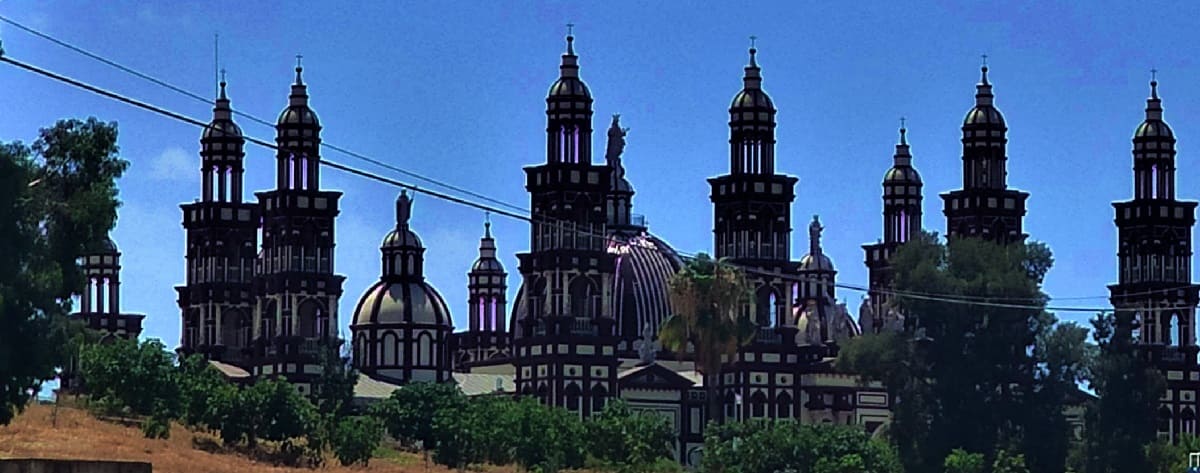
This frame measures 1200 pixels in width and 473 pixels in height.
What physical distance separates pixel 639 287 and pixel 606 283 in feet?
64.3

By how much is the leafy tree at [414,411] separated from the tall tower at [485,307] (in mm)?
45172

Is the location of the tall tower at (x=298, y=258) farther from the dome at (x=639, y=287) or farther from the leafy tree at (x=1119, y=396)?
the leafy tree at (x=1119, y=396)

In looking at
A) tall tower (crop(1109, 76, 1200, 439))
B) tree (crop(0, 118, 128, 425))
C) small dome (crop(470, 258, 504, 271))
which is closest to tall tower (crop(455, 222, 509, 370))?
Result: small dome (crop(470, 258, 504, 271))

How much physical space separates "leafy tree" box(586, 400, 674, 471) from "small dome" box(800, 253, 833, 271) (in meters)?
50.6

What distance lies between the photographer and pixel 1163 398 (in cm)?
16412

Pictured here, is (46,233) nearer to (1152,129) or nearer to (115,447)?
(115,447)

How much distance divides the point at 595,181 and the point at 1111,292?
94.3 feet

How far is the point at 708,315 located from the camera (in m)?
146

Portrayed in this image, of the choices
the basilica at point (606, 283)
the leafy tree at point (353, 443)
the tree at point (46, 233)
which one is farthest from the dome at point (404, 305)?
the tree at point (46, 233)

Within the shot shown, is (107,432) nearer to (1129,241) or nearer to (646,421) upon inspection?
(646,421)

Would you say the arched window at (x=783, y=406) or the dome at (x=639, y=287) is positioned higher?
the dome at (x=639, y=287)

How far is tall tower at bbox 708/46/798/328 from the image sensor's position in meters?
155

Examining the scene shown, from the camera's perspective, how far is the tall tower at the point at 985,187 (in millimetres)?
162125

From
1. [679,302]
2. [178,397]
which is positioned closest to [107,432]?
[178,397]
